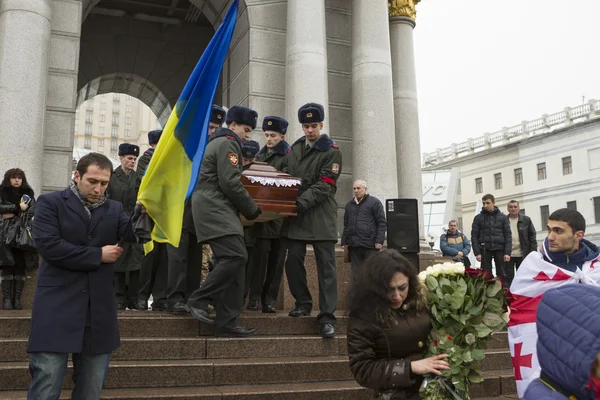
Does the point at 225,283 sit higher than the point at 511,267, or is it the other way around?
the point at 511,267

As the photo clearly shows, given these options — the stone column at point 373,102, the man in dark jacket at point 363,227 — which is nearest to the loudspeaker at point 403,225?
the stone column at point 373,102

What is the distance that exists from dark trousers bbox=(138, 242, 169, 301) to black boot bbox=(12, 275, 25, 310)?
5.13ft

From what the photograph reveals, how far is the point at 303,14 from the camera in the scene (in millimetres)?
11000

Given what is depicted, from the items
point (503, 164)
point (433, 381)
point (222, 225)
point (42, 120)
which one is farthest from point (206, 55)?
point (503, 164)

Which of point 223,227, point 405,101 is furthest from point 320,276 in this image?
point 405,101

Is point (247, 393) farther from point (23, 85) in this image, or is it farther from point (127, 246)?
point (23, 85)

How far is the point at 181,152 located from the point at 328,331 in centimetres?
245

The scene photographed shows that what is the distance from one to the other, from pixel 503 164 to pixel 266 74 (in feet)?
167

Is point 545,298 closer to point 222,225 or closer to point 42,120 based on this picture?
point 222,225

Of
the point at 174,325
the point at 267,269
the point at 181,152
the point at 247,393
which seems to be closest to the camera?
the point at 247,393

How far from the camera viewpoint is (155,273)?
7.60 m

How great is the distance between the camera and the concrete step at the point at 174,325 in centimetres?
595

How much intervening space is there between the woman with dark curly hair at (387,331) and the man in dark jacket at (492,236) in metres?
8.54

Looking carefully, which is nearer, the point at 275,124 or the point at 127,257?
the point at 275,124
